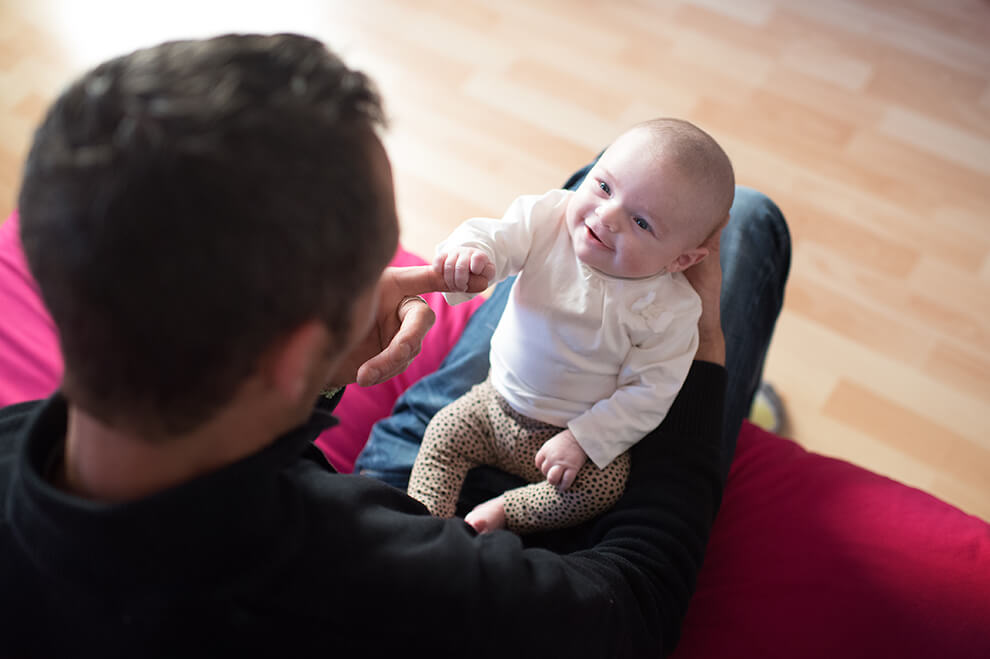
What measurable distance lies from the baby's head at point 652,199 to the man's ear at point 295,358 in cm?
52

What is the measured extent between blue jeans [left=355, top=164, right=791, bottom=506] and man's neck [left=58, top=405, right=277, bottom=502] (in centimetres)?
55

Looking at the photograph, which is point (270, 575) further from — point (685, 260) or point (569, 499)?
point (685, 260)

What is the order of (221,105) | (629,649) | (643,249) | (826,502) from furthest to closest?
(826,502) → (643,249) → (629,649) → (221,105)

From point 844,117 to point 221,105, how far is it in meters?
2.19

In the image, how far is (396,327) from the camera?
103 cm

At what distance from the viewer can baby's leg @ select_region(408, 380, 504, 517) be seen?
1.08 m

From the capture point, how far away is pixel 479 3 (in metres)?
2.56

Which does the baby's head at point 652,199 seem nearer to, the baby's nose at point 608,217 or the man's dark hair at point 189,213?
the baby's nose at point 608,217

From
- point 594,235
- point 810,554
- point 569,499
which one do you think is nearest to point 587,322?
point 594,235

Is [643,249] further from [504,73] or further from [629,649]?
[504,73]

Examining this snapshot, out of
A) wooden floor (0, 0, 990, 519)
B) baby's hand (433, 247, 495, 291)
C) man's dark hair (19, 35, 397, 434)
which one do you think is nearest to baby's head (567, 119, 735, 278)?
baby's hand (433, 247, 495, 291)

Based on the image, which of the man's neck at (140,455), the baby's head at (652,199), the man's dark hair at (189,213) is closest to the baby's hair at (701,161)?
the baby's head at (652,199)

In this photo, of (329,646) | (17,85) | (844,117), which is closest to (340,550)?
(329,646)

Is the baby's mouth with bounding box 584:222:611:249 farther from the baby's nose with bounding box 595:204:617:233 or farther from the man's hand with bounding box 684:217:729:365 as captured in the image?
the man's hand with bounding box 684:217:729:365
